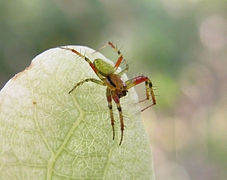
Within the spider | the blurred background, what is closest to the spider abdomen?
the spider

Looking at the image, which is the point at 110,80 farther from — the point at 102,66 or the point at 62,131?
the point at 62,131

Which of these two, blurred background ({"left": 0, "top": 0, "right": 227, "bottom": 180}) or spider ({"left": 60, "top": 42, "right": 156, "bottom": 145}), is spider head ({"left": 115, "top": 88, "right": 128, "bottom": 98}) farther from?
blurred background ({"left": 0, "top": 0, "right": 227, "bottom": 180})

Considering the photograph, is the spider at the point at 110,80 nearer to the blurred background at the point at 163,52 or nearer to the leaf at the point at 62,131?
the leaf at the point at 62,131

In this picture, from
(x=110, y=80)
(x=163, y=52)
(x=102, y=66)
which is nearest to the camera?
(x=102, y=66)

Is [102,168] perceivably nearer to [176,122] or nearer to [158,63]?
[158,63]

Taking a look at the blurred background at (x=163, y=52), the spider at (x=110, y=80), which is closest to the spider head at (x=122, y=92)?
the spider at (x=110, y=80)

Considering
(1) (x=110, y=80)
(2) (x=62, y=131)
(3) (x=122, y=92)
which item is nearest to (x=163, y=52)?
(1) (x=110, y=80)
